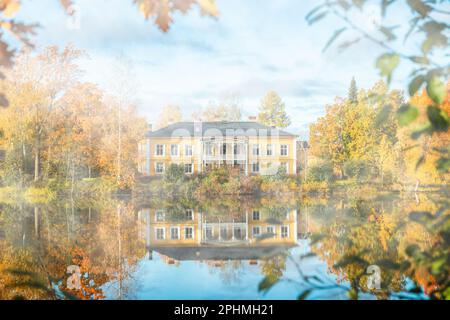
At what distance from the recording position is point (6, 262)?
219cm

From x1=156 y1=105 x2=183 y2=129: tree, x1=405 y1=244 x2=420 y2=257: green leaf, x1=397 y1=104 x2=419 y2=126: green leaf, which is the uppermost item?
x1=156 y1=105 x2=183 y2=129: tree

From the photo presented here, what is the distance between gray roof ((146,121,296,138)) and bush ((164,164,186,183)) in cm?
306

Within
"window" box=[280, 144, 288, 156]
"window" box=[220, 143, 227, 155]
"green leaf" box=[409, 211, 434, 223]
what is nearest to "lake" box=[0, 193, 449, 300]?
"green leaf" box=[409, 211, 434, 223]

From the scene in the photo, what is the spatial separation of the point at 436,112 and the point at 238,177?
797 centimetres

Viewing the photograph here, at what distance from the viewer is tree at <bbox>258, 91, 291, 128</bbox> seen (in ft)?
26.7

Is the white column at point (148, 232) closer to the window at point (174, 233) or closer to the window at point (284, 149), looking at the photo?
the window at point (174, 233)

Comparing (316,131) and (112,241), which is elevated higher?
(316,131)

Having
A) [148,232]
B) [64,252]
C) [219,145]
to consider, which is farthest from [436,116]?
[219,145]

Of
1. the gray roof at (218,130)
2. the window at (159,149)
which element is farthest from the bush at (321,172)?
the window at (159,149)

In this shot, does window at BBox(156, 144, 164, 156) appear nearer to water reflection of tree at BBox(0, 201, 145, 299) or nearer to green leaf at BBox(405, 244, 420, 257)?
water reflection of tree at BBox(0, 201, 145, 299)

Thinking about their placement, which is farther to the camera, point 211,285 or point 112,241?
point 112,241

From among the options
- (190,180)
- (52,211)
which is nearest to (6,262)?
(52,211)

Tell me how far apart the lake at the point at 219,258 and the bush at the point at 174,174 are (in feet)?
13.6
